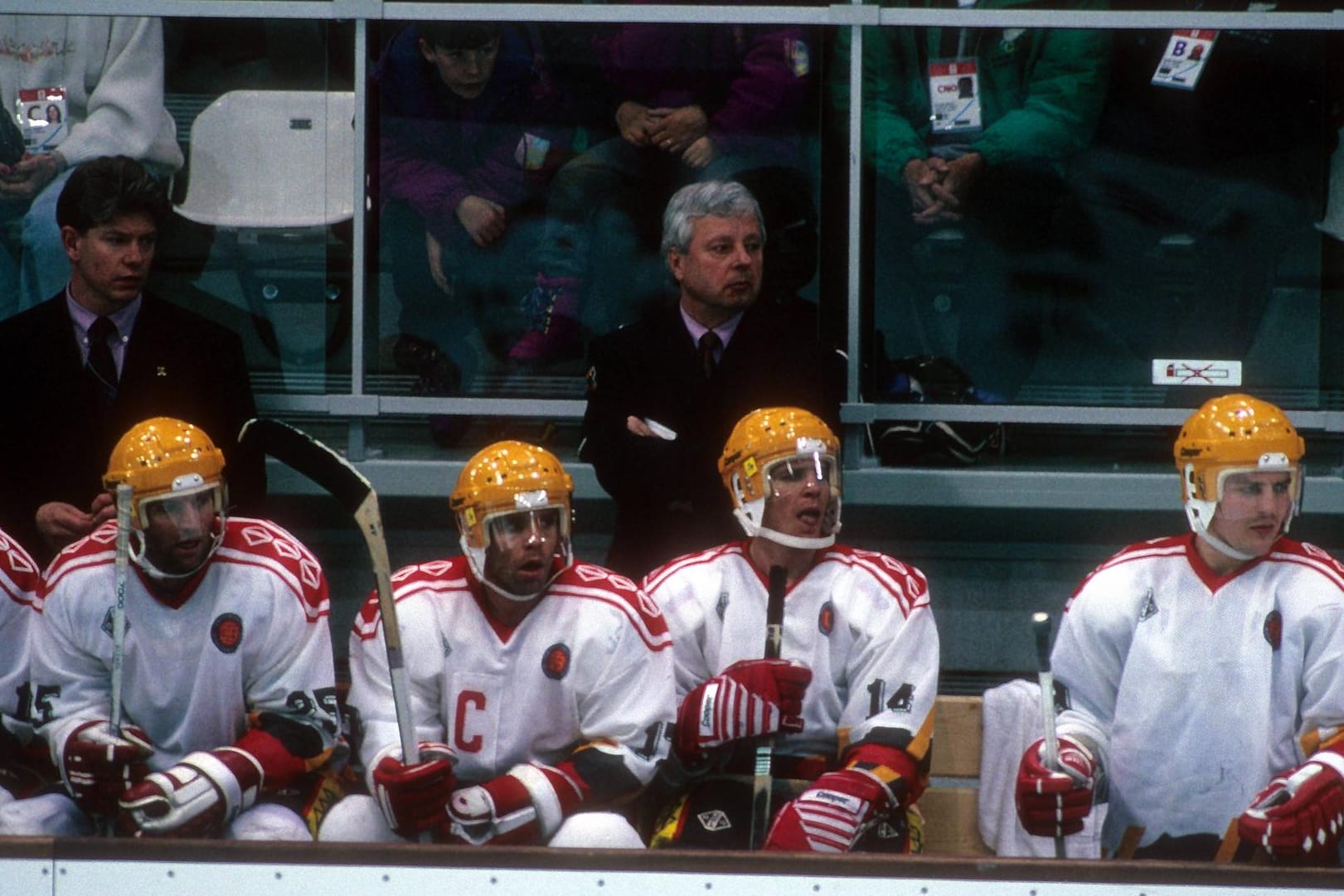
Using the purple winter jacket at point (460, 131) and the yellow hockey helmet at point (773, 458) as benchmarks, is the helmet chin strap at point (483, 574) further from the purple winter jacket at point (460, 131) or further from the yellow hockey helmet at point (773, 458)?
the purple winter jacket at point (460, 131)

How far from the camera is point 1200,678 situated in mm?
3430

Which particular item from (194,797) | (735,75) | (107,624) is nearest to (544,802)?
(194,797)

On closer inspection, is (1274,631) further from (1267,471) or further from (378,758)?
(378,758)

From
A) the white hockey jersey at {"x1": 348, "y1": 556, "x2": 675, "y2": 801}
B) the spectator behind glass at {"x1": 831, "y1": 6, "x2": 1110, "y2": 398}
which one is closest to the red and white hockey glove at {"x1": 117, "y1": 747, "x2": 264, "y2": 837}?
the white hockey jersey at {"x1": 348, "y1": 556, "x2": 675, "y2": 801}

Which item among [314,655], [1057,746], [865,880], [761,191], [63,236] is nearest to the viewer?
[865,880]

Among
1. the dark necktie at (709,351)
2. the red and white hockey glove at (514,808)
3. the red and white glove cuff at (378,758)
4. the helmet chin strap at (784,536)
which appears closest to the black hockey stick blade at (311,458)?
the red and white glove cuff at (378,758)

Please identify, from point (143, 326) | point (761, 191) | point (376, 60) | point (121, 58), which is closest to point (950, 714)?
point (761, 191)

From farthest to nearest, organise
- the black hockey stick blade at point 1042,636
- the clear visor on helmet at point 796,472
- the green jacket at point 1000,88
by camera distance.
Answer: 1. the green jacket at point 1000,88
2. the clear visor on helmet at point 796,472
3. the black hockey stick blade at point 1042,636

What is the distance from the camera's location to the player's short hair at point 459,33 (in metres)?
4.75

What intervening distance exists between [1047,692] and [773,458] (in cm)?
78

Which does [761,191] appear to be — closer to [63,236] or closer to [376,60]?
[376,60]

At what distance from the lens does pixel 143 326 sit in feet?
→ 13.7

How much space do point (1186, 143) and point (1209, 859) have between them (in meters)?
2.07

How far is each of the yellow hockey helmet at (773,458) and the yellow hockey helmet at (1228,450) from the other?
68cm
